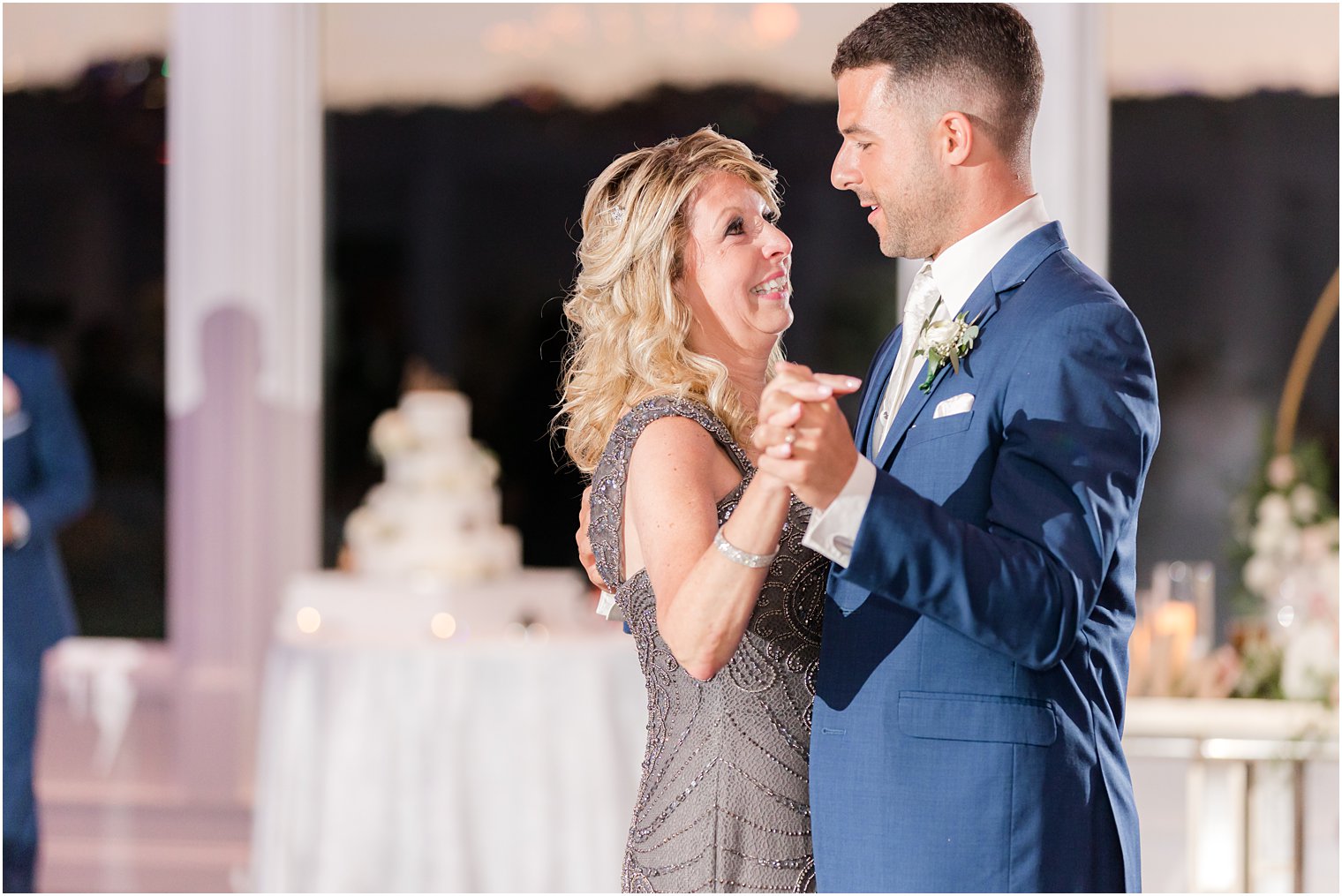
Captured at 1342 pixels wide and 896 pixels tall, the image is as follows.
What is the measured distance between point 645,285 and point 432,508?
3022 millimetres

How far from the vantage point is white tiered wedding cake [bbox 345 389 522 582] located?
5004 mm

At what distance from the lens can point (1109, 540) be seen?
153cm

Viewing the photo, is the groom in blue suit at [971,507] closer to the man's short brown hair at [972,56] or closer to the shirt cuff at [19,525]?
the man's short brown hair at [972,56]

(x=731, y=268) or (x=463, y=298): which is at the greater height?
(x=463, y=298)

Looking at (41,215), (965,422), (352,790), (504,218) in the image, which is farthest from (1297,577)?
(41,215)

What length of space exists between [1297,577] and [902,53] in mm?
3374

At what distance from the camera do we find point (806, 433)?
1.44 m

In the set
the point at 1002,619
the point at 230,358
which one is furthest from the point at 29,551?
the point at 1002,619

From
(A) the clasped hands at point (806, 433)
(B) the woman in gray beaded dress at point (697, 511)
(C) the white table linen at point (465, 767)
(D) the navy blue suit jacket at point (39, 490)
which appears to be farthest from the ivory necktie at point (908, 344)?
(D) the navy blue suit jacket at point (39, 490)

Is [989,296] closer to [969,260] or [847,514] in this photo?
[969,260]

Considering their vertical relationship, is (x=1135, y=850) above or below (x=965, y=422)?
below

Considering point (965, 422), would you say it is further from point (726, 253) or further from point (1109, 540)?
point (726, 253)

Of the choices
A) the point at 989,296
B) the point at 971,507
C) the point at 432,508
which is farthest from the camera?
the point at 432,508

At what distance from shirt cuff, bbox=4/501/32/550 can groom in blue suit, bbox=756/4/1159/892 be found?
343 cm
